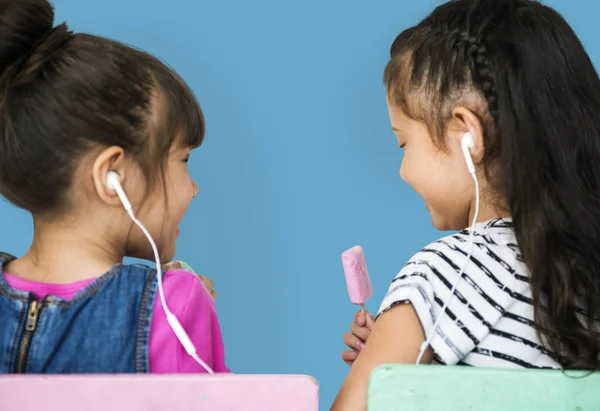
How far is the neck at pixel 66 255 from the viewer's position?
109 centimetres

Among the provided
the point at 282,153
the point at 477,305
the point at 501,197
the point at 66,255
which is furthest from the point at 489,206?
the point at 282,153

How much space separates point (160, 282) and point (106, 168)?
146 millimetres

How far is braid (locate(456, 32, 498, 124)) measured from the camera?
116cm

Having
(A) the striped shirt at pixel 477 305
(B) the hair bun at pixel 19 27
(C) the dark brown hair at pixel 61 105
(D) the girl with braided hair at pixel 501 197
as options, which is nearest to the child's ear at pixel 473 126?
(D) the girl with braided hair at pixel 501 197

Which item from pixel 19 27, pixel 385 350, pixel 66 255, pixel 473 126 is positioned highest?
pixel 19 27

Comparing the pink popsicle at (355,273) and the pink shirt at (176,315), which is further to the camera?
the pink popsicle at (355,273)

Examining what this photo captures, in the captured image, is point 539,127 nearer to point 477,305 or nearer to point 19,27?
point 477,305

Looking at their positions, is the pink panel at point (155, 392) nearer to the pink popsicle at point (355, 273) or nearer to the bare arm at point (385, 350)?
the bare arm at point (385, 350)

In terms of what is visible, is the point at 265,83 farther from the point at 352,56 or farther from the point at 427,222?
the point at 427,222

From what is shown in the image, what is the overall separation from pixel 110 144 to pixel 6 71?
Answer: 0.48ft

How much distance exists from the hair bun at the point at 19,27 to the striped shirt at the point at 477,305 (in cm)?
50

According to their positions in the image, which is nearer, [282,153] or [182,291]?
[182,291]

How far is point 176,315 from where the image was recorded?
41.6 inches

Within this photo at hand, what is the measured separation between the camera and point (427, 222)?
81.1 inches
